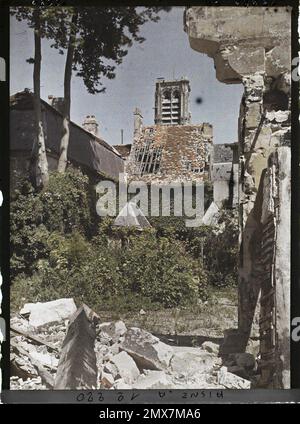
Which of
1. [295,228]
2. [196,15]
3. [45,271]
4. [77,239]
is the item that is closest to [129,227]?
[77,239]

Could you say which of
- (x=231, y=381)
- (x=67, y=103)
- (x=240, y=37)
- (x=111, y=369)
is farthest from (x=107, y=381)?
(x=240, y=37)

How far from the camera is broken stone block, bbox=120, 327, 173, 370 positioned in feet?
18.4

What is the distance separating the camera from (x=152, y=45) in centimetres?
561

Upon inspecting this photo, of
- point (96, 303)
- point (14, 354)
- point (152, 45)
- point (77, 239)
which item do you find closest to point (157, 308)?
point (96, 303)

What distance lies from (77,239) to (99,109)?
1.13m

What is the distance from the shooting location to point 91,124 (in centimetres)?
569

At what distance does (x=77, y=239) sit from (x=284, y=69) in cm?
228

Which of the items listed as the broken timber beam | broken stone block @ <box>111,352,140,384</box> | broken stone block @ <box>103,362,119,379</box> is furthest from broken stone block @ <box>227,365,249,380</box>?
the broken timber beam

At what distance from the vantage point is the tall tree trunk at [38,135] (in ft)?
18.5

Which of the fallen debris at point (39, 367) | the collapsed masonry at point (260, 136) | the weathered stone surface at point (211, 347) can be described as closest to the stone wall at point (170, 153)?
the collapsed masonry at point (260, 136)

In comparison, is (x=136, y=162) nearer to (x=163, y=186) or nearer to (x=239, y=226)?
(x=163, y=186)
